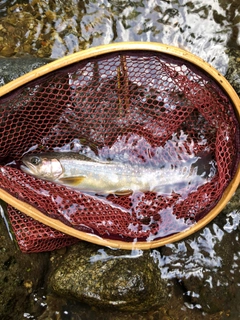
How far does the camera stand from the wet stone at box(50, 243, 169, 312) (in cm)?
328

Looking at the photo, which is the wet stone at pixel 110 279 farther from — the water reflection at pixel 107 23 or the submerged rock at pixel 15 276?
the water reflection at pixel 107 23

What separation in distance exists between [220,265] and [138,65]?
2.17m

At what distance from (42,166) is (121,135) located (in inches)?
32.7

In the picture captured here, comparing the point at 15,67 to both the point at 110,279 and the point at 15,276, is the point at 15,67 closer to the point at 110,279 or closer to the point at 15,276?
Answer: the point at 15,276

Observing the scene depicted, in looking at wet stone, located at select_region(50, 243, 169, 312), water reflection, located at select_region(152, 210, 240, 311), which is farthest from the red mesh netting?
water reflection, located at select_region(152, 210, 240, 311)

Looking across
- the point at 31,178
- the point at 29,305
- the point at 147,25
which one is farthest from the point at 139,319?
the point at 147,25

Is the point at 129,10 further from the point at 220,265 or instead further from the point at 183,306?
the point at 183,306

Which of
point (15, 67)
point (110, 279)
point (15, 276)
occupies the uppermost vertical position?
point (15, 67)

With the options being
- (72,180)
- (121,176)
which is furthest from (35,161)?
(121,176)

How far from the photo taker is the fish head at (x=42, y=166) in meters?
3.42

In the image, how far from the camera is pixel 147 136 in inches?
142

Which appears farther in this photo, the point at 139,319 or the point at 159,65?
the point at 139,319

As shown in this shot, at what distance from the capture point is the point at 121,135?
3605 mm

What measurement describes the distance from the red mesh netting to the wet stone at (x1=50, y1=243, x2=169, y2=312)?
20 centimetres
